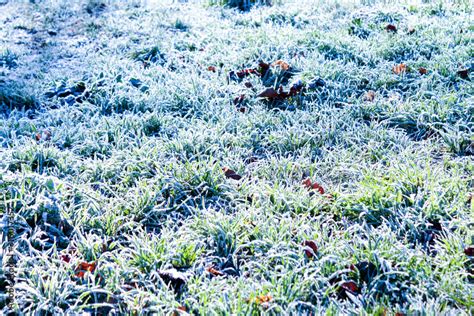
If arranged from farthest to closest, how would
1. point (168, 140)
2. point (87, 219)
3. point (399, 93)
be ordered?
1. point (399, 93)
2. point (168, 140)
3. point (87, 219)

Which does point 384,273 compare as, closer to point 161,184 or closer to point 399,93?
point 161,184

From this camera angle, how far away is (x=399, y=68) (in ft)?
14.7

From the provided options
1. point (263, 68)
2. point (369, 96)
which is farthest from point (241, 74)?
point (369, 96)

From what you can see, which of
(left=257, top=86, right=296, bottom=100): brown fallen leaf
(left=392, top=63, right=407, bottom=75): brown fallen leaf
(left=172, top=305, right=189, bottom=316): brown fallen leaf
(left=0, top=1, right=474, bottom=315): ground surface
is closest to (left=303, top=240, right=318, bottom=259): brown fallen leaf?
(left=0, top=1, right=474, bottom=315): ground surface

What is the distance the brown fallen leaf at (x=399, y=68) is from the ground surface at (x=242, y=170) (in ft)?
0.26

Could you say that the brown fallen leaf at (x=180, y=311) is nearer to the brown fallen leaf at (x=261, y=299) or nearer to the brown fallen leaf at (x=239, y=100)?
the brown fallen leaf at (x=261, y=299)

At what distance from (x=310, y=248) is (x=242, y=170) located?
3.06ft

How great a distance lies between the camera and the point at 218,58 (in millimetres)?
4988

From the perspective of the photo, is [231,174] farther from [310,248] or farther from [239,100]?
[239,100]

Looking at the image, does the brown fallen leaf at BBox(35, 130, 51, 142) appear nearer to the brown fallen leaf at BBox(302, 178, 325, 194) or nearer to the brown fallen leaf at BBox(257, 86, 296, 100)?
the brown fallen leaf at BBox(257, 86, 296, 100)

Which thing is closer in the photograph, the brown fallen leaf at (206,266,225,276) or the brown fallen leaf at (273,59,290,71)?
the brown fallen leaf at (206,266,225,276)

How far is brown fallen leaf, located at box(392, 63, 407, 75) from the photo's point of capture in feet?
14.6

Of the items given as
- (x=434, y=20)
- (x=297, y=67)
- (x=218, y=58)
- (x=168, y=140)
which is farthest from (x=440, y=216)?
(x=434, y=20)

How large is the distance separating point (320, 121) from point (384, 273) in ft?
5.51
